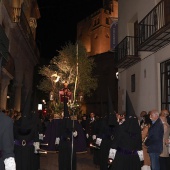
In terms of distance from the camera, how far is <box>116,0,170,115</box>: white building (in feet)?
39.5

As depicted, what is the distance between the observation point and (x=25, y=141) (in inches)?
297

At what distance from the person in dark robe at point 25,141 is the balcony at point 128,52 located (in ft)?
28.5

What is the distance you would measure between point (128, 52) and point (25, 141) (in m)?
9.98

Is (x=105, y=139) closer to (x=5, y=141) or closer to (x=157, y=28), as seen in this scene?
(x=5, y=141)

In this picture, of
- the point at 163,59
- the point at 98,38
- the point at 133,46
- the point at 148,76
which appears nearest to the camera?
the point at 163,59

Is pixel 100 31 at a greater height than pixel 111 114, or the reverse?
pixel 100 31

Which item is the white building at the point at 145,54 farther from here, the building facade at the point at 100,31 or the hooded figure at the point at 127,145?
the building facade at the point at 100,31

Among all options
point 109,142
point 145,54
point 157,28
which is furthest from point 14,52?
point 109,142

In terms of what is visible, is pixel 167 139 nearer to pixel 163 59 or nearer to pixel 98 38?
pixel 163 59

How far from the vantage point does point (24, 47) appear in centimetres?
2297

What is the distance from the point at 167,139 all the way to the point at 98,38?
32.9 meters

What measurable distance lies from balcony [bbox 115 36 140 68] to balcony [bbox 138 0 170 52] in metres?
1.46

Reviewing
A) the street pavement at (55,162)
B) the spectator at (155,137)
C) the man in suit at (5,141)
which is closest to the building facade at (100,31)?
the street pavement at (55,162)

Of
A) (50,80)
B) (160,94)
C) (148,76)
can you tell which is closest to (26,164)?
(160,94)
